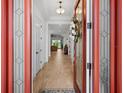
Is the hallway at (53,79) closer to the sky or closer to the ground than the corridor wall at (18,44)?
closer to the ground

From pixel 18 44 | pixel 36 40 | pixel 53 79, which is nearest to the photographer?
pixel 18 44

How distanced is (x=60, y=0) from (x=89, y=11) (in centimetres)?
370

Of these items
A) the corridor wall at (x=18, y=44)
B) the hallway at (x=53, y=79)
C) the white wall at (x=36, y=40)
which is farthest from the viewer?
the white wall at (x=36, y=40)

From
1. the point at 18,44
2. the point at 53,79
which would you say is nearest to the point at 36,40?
the point at 53,79

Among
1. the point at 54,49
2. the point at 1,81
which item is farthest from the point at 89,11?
the point at 54,49

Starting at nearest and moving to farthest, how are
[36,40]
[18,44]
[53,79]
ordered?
1. [18,44]
2. [53,79]
3. [36,40]

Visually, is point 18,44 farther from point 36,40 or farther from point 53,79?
point 36,40

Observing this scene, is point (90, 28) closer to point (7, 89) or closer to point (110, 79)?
point (110, 79)

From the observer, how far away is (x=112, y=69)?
2314mm

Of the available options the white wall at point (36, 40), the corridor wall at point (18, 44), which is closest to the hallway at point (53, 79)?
the white wall at point (36, 40)

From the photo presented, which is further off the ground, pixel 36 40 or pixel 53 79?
pixel 36 40

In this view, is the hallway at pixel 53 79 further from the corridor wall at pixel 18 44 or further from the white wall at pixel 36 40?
the corridor wall at pixel 18 44

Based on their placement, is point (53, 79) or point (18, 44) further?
point (53, 79)

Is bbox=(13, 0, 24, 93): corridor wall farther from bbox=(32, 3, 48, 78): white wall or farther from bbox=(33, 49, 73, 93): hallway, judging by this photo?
bbox=(32, 3, 48, 78): white wall
